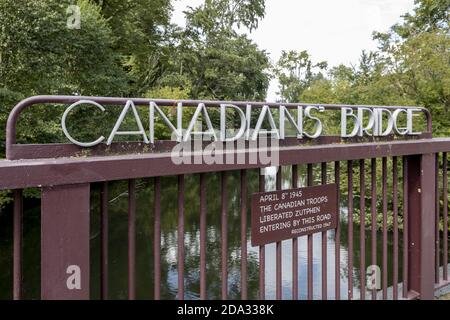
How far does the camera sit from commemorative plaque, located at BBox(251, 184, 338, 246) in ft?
8.46

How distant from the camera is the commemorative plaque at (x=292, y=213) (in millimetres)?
2578

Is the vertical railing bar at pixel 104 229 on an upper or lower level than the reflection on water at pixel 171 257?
upper

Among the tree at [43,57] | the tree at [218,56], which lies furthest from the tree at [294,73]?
the tree at [43,57]

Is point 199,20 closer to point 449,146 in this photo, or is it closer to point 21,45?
point 21,45

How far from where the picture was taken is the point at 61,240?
185 centimetres

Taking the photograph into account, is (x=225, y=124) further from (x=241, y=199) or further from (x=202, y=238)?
(x=202, y=238)

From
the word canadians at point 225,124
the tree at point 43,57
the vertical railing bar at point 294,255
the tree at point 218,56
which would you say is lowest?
the vertical railing bar at point 294,255

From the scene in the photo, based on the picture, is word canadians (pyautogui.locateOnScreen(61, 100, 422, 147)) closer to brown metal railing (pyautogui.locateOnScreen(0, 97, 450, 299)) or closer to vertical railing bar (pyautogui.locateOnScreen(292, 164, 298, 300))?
brown metal railing (pyautogui.locateOnScreen(0, 97, 450, 299))

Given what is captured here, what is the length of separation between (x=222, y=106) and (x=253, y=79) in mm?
21696

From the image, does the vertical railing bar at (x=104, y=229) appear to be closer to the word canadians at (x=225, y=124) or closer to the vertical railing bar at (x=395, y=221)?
the word canadians at (x=225, y=124)

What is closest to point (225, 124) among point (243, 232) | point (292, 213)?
point (243, 232)

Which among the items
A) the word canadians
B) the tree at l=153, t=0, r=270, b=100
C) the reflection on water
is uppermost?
the tree at l=153, t=0, r=270, b=100

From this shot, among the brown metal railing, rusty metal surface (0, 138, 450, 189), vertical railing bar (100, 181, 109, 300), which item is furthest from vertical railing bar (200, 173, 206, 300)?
vertical railing bar (100, 181, 109, 300)
